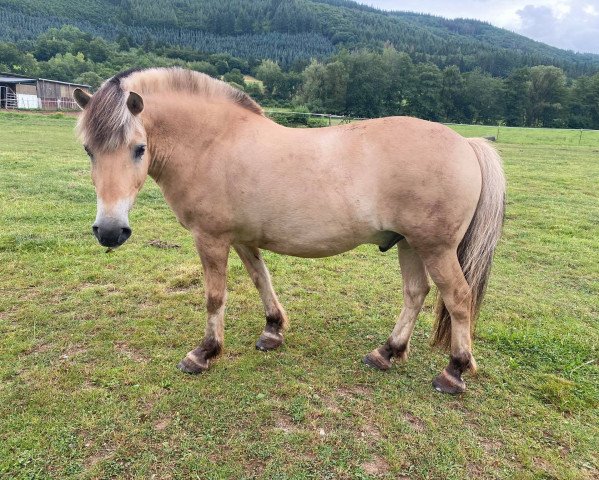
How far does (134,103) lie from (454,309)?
111 inches

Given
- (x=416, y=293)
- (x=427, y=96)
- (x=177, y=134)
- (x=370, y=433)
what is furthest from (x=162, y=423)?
(x=427, y=96)

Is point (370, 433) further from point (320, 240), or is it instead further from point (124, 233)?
point (124, 233)

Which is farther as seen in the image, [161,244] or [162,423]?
[161,244]

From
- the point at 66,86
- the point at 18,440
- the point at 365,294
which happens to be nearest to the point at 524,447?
the point at 365,294

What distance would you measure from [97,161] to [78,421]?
179cm

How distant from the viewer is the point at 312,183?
9.93 ft

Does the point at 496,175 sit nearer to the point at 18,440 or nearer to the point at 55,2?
the point at 18,440

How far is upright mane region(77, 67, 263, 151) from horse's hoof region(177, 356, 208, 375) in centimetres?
186

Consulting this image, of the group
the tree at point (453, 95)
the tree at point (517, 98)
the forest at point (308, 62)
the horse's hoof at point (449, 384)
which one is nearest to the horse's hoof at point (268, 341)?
the horse's hoof at point (449, 384)

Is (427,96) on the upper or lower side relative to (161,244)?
upper

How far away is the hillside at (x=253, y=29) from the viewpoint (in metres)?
113

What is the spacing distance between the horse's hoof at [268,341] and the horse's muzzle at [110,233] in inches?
68.8

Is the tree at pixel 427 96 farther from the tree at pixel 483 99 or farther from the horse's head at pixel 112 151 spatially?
the horse's head at pixel 112 151

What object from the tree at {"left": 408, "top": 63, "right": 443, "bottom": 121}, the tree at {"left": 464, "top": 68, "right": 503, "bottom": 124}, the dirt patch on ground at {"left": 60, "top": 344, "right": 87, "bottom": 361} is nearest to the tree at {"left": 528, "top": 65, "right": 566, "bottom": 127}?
the tree at {"left": 464, "top": 68, "right": 503, "bottom": 124}
